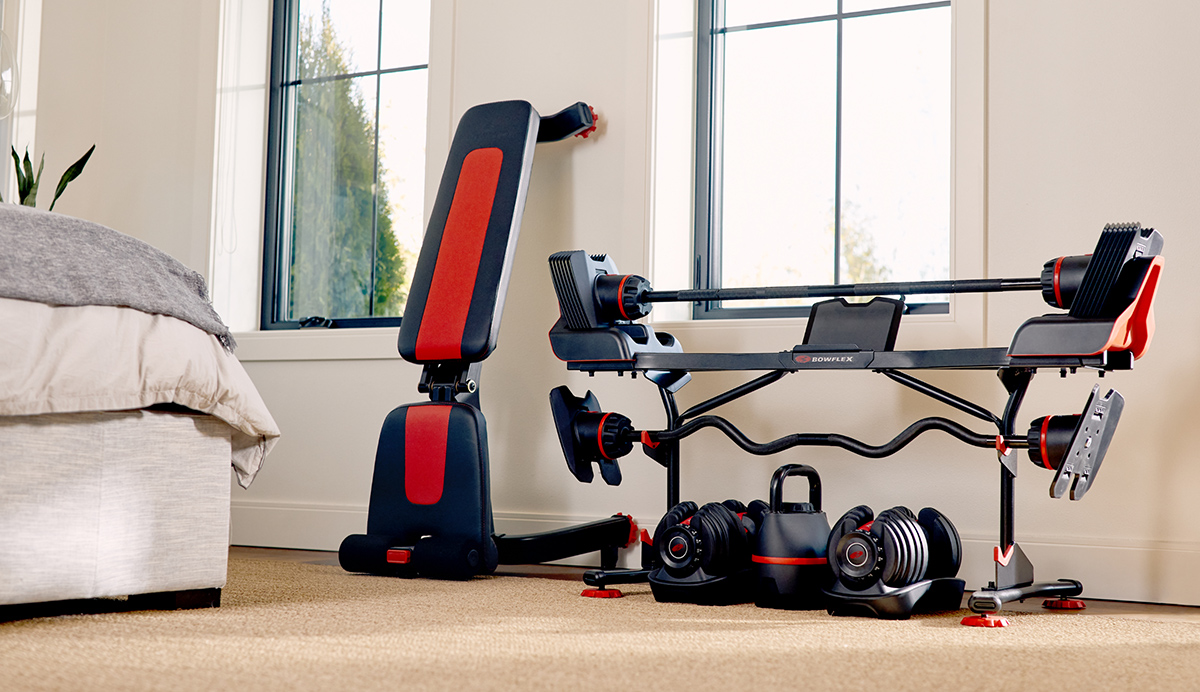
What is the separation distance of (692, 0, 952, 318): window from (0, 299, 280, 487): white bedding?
4.80 ft

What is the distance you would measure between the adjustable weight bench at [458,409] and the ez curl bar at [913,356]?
0.29 meters

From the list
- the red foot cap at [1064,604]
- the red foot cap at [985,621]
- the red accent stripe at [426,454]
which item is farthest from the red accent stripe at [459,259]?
the red foot cap at [1064,604]

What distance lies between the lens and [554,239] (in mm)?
3148

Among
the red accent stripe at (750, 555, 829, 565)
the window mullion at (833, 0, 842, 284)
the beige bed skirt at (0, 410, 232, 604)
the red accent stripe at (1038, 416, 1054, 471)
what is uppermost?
the window mullion at (833, 0, 842, 284)

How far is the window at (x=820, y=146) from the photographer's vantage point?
→ 112 inches

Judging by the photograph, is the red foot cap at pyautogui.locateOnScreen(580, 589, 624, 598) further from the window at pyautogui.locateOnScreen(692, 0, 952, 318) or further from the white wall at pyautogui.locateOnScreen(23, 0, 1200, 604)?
the window at pyautogui.locateOnScreen(692, 0, 952, 318)

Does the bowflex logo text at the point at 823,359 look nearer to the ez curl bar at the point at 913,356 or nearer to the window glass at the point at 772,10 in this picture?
the ez curl bar at the point at 913,356

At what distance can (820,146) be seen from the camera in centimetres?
300

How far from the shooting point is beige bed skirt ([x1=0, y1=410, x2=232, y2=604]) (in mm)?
1719

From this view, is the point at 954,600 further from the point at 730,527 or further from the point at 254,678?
the point at 254,678

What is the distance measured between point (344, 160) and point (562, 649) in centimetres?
252

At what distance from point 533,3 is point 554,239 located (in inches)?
29.0

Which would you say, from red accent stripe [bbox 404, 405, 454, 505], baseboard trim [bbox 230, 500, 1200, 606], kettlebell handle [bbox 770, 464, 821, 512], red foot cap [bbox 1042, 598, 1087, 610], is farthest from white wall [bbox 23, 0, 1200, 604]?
kettlebell handle [bbox 770, 464, 821, 512]

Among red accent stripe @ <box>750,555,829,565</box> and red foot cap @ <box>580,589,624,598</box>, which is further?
red foot cap @ <box>580,589,624,598</box>
